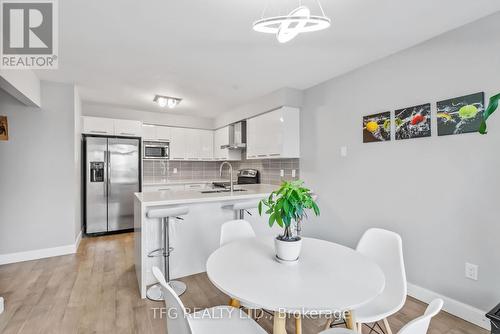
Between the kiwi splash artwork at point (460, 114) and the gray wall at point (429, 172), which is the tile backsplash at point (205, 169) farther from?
the kiwi splash artwork at point (460, 114)

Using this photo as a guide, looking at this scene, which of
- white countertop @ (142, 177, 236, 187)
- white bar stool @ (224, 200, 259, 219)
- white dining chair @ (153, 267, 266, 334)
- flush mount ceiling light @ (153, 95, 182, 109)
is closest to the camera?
white dining chair @ (153, 267, 266, 334)

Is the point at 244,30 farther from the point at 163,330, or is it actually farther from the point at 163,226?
the point at 163,330

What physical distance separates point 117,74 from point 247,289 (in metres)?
3.03

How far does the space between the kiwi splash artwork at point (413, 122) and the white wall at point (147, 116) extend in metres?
4.08

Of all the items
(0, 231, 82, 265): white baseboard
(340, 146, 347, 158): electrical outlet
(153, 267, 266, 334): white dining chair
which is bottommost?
(0, 231, 82, 265): white baseboard

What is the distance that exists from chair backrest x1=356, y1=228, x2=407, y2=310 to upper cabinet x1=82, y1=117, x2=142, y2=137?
4277mm

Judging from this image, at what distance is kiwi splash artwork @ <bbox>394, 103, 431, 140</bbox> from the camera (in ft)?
7.44

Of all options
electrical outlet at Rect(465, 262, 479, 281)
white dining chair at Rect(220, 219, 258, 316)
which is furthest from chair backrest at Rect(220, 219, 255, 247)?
electrical outlet at Rect(465, 262, 479, 281)

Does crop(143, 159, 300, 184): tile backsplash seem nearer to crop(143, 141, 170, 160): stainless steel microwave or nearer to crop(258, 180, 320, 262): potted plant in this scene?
crop(143, 141, 170, 160): stainless steel microwave

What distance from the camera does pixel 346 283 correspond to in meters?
1.20

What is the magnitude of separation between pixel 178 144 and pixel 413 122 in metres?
4.26

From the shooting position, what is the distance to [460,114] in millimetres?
2039

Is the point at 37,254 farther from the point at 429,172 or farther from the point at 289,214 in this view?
the point at 429,172

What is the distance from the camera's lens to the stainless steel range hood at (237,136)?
4.64 metres
